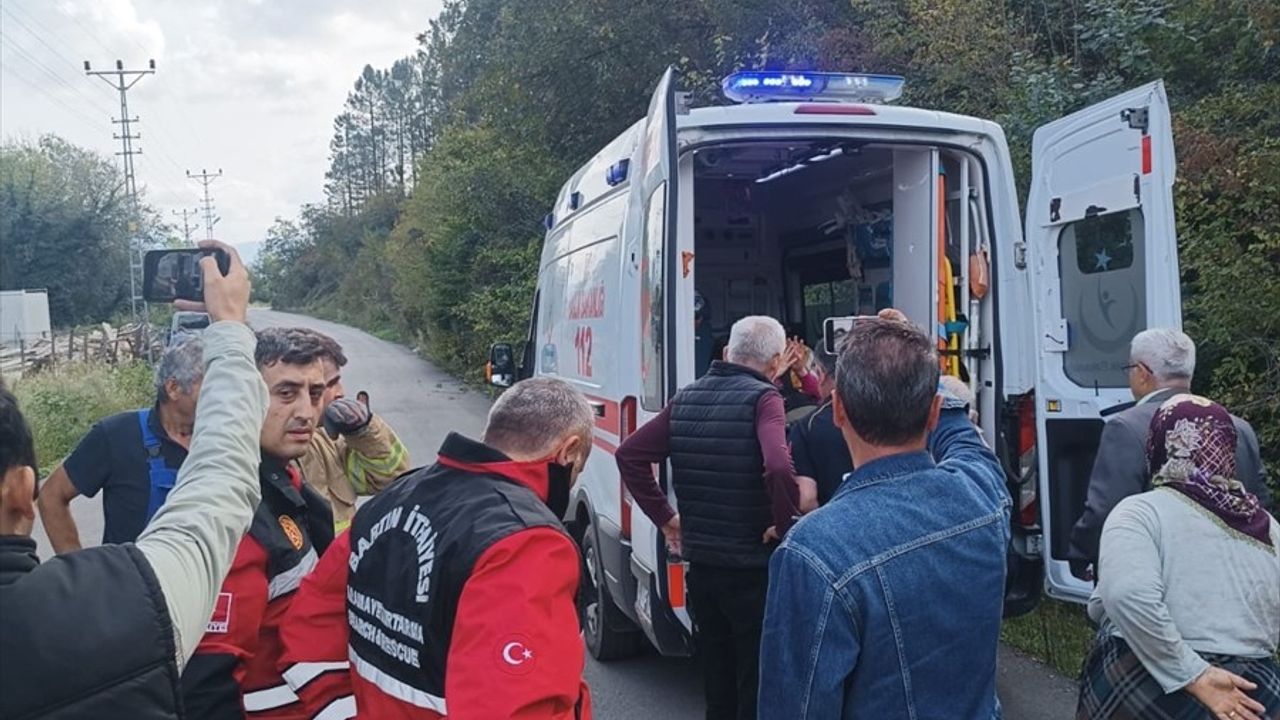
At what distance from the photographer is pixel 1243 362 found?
18.9ft

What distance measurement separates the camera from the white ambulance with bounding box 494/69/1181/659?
13.1 feet

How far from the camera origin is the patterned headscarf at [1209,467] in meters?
2.56

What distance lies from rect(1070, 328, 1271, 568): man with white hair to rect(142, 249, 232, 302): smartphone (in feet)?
9.81

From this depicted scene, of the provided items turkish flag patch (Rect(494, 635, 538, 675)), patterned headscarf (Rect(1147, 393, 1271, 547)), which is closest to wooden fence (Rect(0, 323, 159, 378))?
turkish flag patch (Rect(494, 635, 538, 675))

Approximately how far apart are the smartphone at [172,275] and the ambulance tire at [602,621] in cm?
320

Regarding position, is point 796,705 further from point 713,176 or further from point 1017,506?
point 713,176

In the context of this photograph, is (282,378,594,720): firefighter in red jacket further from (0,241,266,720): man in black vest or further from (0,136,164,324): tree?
(0,136,164,324): tree

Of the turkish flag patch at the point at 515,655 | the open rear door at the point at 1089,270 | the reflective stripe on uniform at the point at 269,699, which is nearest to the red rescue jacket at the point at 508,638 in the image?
the turkish flag patch at the point at 515,655

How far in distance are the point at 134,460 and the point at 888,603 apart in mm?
2404

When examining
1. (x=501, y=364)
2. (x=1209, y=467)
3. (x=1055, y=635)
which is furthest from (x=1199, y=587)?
(x=501, y=364)

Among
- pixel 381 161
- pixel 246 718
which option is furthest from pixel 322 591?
pixel 381 161

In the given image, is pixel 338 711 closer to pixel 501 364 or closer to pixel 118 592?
pixel 118 592

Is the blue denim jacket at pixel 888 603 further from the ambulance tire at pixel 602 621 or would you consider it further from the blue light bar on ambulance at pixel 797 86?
the ambulance tire at pixel 602 621

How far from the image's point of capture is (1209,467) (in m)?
2.59
